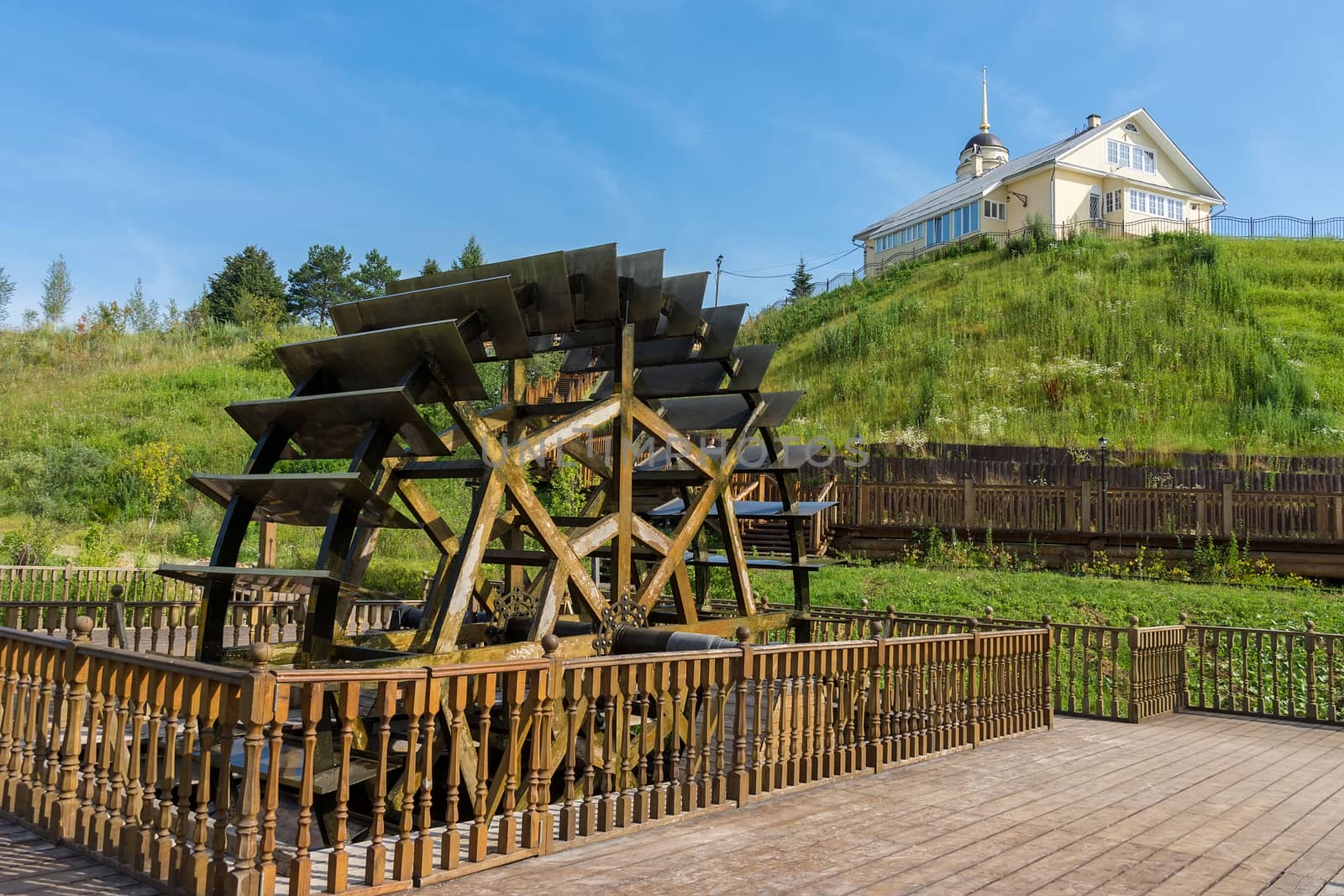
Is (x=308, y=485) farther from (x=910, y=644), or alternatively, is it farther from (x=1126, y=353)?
(x=1126, y=353)

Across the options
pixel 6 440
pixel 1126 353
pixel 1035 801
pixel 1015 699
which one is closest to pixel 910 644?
pixel 1035 801

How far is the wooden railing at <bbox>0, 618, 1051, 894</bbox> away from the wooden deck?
0.20m

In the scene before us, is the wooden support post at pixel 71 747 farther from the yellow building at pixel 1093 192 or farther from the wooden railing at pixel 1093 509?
the yellow building at pixel 1093 192

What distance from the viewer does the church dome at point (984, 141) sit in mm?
51781

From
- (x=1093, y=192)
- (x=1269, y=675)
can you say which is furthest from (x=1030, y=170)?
(x=1269, y=675)

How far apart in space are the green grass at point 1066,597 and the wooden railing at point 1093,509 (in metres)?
1.84

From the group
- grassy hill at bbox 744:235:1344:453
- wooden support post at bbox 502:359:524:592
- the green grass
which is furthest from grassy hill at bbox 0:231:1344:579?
wooden support post at bbox 502:359:524:592

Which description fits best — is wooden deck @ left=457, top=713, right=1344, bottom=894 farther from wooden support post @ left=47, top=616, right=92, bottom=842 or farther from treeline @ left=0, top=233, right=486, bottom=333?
treeline @ left=0, top=233, right=486, bottom=333

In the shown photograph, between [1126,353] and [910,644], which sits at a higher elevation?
[1126,353]

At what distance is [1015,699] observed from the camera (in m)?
Answer: 8.02

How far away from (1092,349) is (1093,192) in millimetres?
13427

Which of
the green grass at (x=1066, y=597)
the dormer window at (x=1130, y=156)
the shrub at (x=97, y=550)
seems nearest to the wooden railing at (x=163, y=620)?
the shrub at (x=97, y=550)

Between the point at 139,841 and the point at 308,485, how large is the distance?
234 cm

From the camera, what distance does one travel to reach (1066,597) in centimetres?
1488
